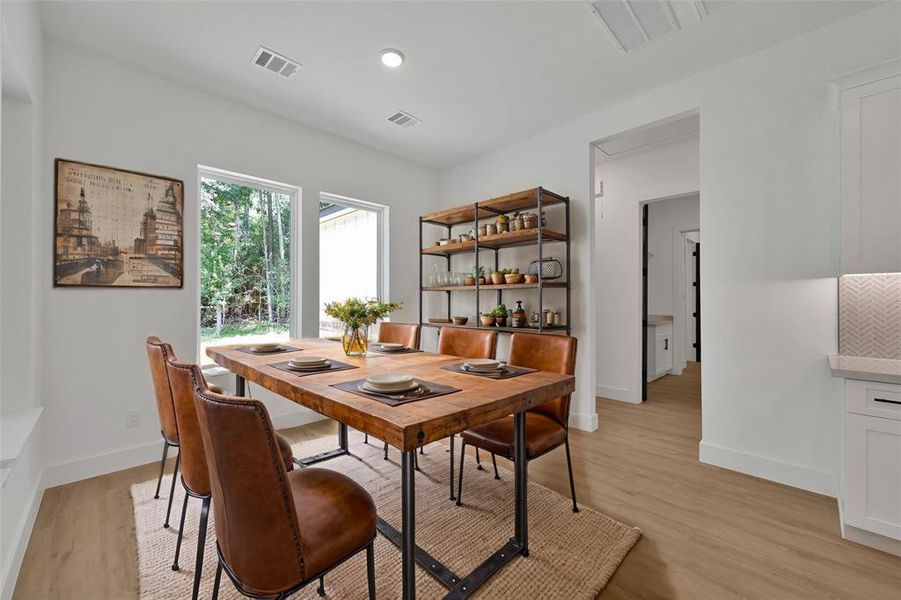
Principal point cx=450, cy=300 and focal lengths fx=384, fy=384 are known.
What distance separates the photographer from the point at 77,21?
229cm

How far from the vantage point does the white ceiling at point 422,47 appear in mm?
2217

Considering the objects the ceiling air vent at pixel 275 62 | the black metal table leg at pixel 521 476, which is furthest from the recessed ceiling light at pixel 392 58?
the black metal table leg at pixel 521 476

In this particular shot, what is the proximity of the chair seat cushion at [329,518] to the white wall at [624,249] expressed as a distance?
145 inches

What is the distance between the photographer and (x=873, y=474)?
1819 millimetres

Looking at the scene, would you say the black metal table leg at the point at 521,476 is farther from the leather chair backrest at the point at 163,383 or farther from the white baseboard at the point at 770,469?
the white baseboard at the point at 770,469

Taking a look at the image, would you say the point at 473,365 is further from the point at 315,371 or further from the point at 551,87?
the point at 551,87

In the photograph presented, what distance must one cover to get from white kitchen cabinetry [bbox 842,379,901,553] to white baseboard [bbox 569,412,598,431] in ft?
5.50

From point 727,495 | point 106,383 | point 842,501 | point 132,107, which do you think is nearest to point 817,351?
point 842,501

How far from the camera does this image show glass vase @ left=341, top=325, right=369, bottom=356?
2.35 metres

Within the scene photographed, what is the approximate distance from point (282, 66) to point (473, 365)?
253 cm

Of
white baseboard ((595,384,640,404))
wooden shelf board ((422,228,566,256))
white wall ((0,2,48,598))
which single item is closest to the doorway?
white baseboard ((595,384,640,404))

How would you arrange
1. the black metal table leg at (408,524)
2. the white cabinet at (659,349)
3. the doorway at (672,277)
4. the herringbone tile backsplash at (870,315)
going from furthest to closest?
the doorway at (672,277) < the white cabinet at (659,349) < the herringbone tile backsplash at (870,315) < the black metal table leg at (408,524)

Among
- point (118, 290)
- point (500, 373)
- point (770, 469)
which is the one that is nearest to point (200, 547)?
point (500, 373)

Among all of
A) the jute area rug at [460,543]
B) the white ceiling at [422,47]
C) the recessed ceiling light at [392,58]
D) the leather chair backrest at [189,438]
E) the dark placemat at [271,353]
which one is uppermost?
the white ceiling at [422,47]
